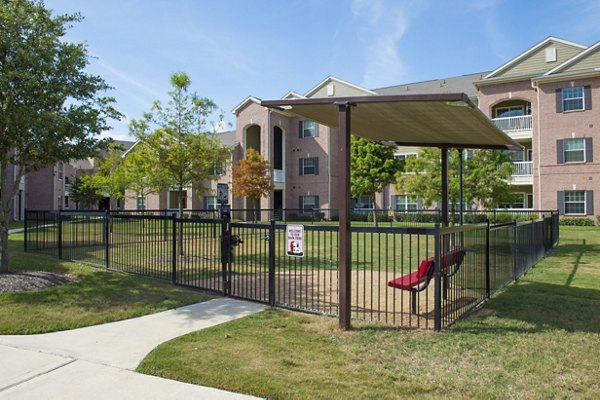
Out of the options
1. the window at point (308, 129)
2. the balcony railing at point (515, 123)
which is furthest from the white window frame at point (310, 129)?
the balcony railing at point (515, 123)

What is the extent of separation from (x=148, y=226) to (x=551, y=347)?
27.1 ft

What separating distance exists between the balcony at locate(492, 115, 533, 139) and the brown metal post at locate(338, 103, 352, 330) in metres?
26.9

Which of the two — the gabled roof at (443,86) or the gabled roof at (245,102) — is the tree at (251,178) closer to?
the gabled roof at (245,102)

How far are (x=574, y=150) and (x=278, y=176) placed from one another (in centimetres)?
2123

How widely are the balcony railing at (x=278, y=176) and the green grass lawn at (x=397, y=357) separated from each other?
31.2m

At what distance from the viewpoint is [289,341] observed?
18.1 ft

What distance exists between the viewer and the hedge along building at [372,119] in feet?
19.3

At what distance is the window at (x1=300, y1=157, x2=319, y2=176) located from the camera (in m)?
37.9

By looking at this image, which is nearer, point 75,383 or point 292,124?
point 75,383

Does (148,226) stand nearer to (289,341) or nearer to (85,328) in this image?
(85,328)

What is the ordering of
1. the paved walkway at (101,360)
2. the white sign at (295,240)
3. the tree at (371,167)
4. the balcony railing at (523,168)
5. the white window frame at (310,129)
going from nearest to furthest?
the paved walkway at (101,360)
the white sign at (295,240)
the tree at (371,167)
the balcony railing at (523,168)
the white window frame at (310,129)

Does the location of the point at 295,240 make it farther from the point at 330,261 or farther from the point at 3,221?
the point at 3,221

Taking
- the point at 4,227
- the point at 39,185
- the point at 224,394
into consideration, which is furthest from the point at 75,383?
the point at 39,185

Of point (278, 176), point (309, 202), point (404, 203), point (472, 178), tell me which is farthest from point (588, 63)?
point (278, 176)
